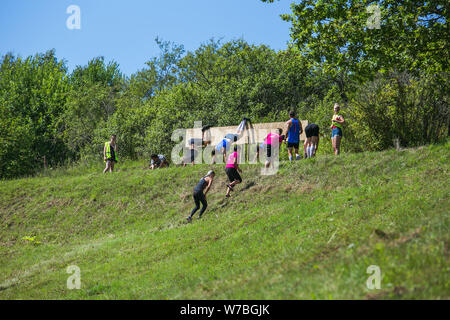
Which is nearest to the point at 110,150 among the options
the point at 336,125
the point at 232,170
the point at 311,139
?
the point at 232,170

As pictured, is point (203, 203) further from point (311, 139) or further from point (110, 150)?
point (110, 150)

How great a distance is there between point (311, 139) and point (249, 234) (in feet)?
23.7

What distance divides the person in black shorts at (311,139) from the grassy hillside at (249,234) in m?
0.88

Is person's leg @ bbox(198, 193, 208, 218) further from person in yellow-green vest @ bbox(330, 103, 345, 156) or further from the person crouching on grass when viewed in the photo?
person in yellow-green vest @ bbox(330, 103, 345, 156)

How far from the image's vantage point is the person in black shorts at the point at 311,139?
17875mm

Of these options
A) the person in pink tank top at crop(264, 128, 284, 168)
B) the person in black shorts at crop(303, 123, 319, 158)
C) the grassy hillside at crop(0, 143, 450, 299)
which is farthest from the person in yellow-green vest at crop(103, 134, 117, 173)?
the person in black shorts at crop(303, 123, 319, 158)

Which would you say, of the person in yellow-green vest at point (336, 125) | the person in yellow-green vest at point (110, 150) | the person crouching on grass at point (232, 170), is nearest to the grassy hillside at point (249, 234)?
the person crouching on grass at point (232, 170)

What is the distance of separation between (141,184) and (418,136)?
1294 cm

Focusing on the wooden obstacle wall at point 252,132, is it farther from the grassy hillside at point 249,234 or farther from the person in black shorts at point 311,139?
the person in black shorts at point 311,139

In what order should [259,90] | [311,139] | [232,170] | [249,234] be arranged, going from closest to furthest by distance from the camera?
[249,234], [232,170], [311,139], [259,90]

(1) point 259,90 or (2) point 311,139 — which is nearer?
(2) point 311,139

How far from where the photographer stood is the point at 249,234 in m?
12.2

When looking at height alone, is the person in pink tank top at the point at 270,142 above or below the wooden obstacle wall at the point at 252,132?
below
